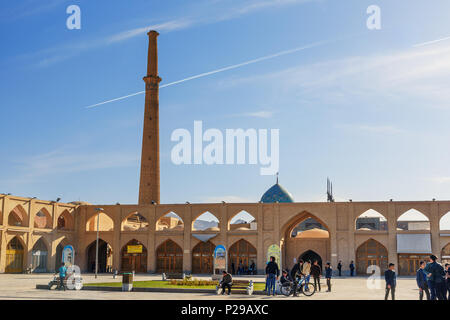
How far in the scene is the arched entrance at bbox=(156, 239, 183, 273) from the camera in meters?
40.5

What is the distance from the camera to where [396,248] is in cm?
3653

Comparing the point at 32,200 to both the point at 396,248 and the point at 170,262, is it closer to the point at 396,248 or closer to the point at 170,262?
the point at 170,262

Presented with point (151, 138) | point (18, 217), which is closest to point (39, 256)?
point (18, 217)

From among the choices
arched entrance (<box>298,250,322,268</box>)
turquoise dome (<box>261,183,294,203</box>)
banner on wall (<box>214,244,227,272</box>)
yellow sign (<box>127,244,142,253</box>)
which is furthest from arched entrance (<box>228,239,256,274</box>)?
turquoise dome (<box>261,183,294,203</box>)

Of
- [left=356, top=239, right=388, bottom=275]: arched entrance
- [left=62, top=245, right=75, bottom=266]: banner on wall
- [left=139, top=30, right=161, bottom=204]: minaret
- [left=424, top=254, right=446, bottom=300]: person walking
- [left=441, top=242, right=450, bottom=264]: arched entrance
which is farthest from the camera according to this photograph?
[left=139, top=30, right=161, bottom=204]: minaret

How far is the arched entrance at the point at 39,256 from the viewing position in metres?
38.1

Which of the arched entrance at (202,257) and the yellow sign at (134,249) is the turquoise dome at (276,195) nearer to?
the arched entrance at (202,257)

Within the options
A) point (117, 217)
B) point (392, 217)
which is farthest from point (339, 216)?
point (117, 217)

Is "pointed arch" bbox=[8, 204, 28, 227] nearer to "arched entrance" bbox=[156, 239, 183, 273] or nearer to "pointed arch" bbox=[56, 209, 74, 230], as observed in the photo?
"pointed arch" bbox=[56, 209, 74, 230]

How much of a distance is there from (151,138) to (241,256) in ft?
46.3

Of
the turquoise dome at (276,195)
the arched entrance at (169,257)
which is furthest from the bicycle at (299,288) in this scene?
the turquoise dome at (276,195)

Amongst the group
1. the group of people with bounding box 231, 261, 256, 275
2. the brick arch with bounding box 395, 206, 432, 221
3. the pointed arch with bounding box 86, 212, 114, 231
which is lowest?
the group of people with bounding box 231, 261, 256, 275

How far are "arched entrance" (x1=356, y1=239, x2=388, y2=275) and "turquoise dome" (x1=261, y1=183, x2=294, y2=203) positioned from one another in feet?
67.9

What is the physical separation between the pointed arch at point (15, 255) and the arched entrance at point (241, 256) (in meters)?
14.9
